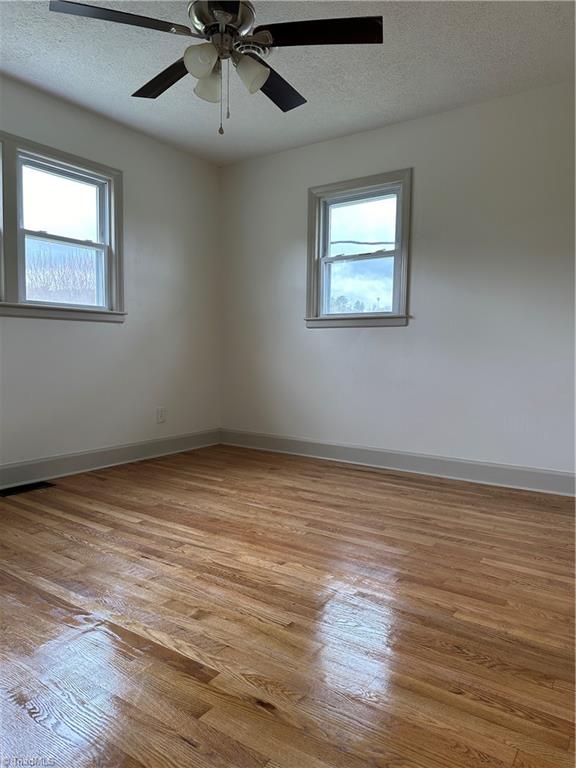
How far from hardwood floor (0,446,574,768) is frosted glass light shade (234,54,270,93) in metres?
2.26

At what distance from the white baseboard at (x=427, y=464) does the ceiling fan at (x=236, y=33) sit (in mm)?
2923

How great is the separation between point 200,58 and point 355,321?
250 cm

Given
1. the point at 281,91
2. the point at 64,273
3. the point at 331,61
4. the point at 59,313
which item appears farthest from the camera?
the point at 64,273

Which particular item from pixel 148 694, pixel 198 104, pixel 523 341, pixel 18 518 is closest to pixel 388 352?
pixel 523 341

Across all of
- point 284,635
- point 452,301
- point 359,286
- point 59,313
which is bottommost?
point 284,635

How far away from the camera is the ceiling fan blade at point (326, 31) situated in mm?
1901

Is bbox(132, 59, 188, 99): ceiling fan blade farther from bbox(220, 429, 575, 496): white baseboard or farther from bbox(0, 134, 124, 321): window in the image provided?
bbox(220, 429, 575, 496): white baseboard

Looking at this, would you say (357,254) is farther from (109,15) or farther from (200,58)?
(109,15)

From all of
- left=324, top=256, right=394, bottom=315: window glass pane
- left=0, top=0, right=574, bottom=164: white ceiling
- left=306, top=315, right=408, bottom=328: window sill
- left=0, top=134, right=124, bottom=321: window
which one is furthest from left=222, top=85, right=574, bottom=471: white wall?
left=0, top=134, right=124, bottom=321: window

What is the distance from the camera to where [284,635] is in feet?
5.36

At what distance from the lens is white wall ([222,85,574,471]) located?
11.1 feet

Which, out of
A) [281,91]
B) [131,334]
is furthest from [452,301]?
[131,334]

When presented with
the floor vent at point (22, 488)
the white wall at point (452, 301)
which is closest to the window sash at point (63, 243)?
the floor vent at point (22, 488)

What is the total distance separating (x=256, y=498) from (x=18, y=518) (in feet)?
4.71
